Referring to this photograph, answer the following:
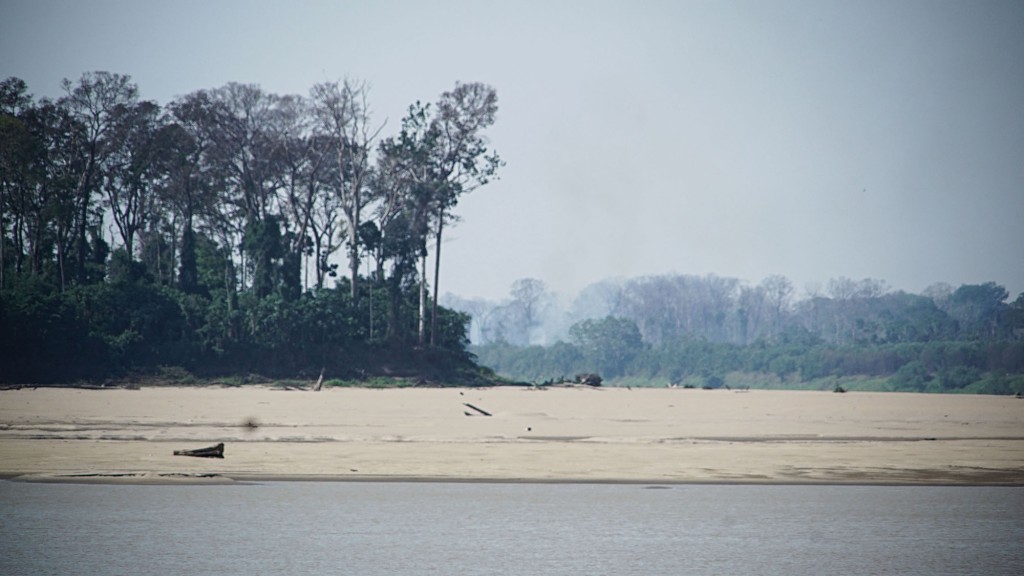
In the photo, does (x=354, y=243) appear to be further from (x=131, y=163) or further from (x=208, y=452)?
(x=208, y=452)

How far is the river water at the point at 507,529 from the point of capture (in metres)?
10.2

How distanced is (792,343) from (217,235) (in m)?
67.7

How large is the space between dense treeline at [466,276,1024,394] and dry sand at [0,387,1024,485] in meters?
51.9

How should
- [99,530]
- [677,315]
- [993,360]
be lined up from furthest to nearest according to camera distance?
[677,315] < [993,360] < [99,530]

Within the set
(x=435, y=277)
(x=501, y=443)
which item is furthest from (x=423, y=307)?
(x=501, y=443)

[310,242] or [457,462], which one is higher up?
[310,242]

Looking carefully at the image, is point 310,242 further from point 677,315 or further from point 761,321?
point 761,321

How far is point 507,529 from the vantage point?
12.2m

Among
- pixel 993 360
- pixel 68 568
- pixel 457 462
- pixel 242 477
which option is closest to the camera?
pixel 68 568

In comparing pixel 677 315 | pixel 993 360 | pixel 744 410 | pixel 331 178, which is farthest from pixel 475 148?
pixel 677 315

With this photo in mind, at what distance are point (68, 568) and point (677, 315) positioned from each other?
150 m

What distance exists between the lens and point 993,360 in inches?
3445

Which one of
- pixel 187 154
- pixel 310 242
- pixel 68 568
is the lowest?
pixel 68 568

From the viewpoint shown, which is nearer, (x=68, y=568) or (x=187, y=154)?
(x=68, y=568)
